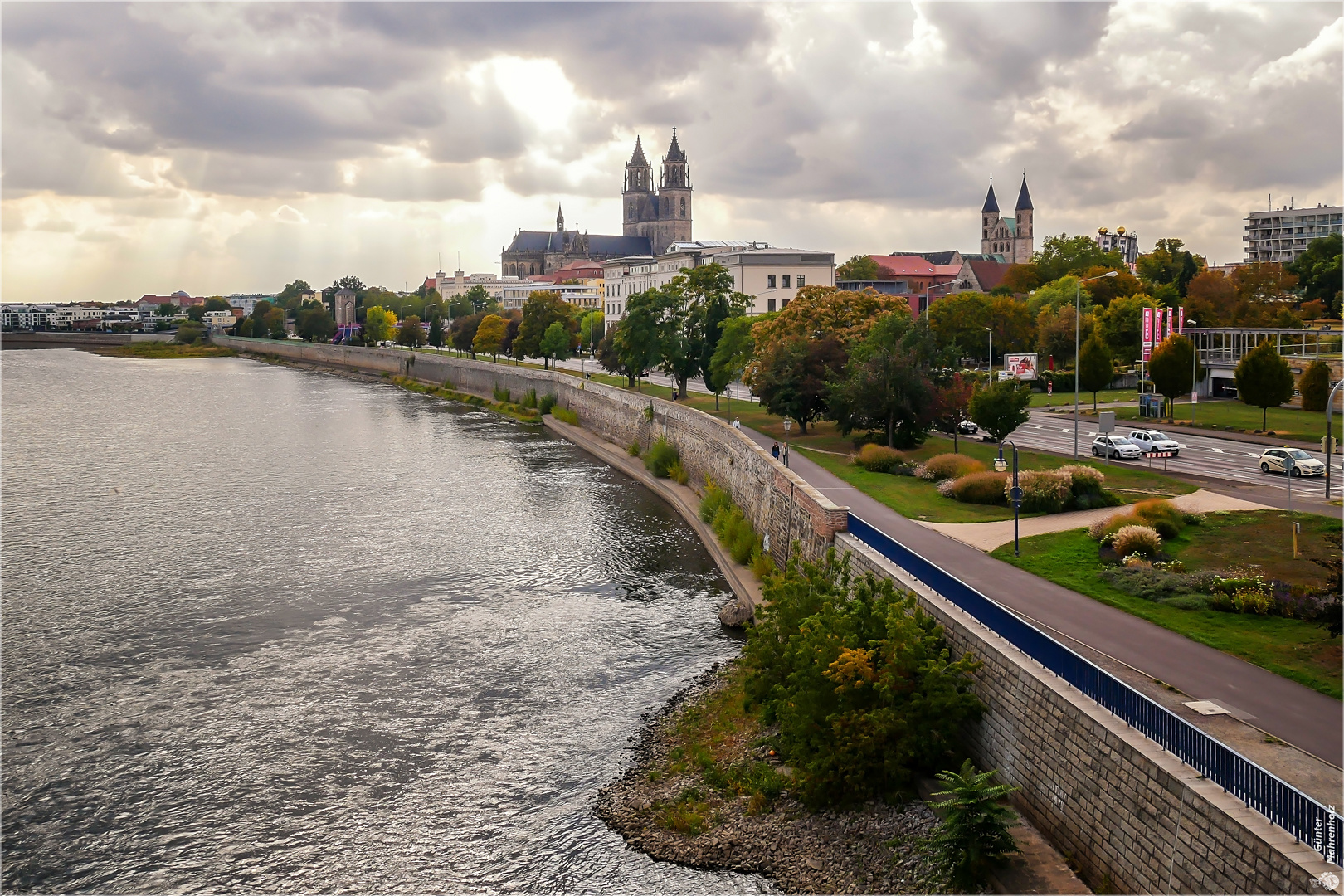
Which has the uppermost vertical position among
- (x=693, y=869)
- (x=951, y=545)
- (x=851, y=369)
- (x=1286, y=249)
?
(x=1286, y=249)

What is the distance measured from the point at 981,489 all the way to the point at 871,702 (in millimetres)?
16025

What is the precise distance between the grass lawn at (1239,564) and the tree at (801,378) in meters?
22.5

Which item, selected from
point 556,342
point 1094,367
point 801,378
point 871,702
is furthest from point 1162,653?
point 556,342

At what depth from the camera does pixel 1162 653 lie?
17.1 m

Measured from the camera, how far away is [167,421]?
250 feet

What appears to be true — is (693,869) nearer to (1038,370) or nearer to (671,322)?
(671,322)

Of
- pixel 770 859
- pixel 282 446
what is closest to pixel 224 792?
pixel 770 859

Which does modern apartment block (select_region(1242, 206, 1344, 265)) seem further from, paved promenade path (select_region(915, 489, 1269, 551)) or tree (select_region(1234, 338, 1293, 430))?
paved promenade path (select_region(915, 489, 1269, 551))

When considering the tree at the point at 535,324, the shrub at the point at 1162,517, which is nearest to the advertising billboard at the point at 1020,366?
the shrub at the point at 1162,517

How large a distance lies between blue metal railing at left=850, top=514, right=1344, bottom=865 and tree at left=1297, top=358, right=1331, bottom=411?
4216 centimetres

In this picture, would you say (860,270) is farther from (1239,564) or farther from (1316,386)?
(1239,564)

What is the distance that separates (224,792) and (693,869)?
8.16 metres

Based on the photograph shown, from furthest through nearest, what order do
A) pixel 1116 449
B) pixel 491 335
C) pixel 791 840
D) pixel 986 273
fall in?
pixel 986 273 < pixel 491 335 < pixel 1116 449 < pixel 791 840

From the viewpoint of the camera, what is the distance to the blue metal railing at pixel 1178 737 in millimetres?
9914
